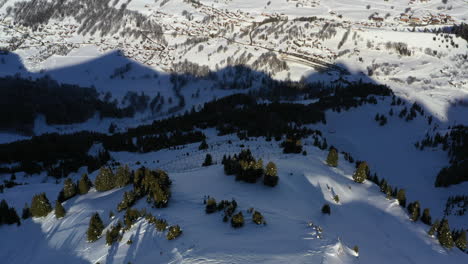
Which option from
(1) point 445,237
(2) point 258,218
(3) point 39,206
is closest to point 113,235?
(2) point 258,218

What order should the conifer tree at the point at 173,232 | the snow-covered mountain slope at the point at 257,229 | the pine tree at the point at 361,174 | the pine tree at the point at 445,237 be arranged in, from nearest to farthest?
1. the snow-covered mountain slope at the point at 257,229
2. the conifer tree at the point at 173,232
3. the pine tree at the point at 445,237
4. the pine tree at the point at 361,174

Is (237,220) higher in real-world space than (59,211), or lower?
higher

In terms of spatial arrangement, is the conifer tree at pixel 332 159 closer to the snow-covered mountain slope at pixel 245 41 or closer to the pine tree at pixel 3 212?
the pine tree at pixel 3 212

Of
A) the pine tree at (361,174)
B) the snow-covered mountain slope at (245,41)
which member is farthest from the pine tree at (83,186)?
the snow-covered mountain slope at (245,41)

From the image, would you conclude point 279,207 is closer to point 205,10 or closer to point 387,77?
point 387,77

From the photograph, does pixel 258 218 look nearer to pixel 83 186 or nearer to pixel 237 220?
pixel 237 220

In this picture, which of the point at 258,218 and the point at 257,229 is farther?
the point at 258,218
